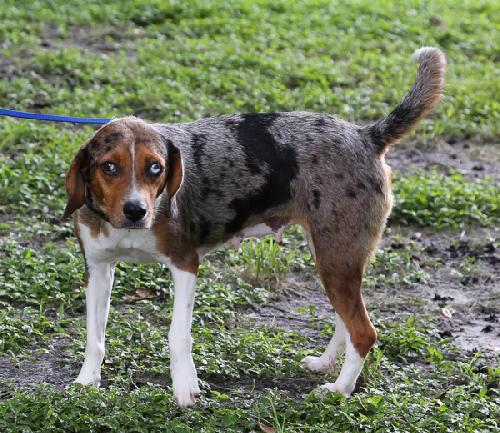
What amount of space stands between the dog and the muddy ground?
53cm

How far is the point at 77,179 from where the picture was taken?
5613 millimetres

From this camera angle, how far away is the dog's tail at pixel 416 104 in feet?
20.6

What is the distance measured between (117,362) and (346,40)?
25.7 ft

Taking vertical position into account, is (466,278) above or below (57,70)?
above

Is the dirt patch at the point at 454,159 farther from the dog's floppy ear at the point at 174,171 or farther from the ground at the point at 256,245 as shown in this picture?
the dog's floppy ear at the point at 174,171

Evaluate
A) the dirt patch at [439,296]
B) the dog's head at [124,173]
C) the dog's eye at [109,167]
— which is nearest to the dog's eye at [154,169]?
the dog's head at [124,173]

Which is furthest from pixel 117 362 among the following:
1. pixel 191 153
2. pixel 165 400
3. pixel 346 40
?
pixel 346 40

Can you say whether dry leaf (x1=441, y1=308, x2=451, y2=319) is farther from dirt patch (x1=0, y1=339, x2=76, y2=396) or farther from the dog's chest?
dirt patch (x1=0, y1=339, x2=76, y2=396)

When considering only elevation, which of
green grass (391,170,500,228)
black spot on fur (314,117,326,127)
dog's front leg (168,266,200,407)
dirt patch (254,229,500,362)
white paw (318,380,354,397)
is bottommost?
green grass (391,170,500,228)

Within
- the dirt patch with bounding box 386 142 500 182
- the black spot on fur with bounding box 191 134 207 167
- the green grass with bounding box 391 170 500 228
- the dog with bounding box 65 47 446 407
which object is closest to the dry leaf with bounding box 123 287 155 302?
the dog with bounding box 65 47 446 407

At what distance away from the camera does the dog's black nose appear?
536cm

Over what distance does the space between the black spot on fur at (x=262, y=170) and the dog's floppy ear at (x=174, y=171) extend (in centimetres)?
53

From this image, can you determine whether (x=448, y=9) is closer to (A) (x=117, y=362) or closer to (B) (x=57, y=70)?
(B) (x=57, y=70)

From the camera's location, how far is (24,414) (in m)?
5.49
